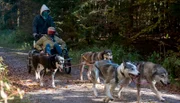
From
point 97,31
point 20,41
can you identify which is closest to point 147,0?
point 97,31

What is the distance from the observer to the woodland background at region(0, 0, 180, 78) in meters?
13.1

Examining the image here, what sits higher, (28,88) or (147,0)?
(147,0)

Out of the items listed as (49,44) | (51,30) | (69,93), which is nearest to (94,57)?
(49,44)

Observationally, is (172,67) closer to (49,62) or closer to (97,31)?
(49,62)

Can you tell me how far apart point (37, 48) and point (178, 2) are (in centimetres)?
588

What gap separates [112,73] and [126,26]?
8.75 m

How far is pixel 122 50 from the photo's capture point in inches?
586

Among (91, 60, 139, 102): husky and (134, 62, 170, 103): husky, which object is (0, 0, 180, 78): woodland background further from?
(91, 60, 139, 102): husky

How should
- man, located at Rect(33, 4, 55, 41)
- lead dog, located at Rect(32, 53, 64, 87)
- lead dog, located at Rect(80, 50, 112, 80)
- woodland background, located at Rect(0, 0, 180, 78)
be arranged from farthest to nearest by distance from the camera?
1. woodland background, located at Rect(0, 0, 180, 78)
2. man, located at Rect(33, 4, 55, 41)
3. lead dog, located at Rect(80, 50, 112, 80)
4. lead dog, located at Rect(32, 53, 64, 87)

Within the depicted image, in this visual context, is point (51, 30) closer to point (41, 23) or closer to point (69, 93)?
point (41, 23)

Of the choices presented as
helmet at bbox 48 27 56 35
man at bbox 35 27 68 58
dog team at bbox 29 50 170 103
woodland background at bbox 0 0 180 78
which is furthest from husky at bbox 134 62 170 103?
woodland background at bbox 0 0 180 78

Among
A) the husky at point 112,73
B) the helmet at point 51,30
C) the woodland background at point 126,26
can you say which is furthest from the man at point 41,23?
the woodland background at point 126,26

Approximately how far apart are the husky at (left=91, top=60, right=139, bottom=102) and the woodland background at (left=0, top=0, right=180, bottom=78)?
4.95 m

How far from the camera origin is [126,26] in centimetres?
1527
